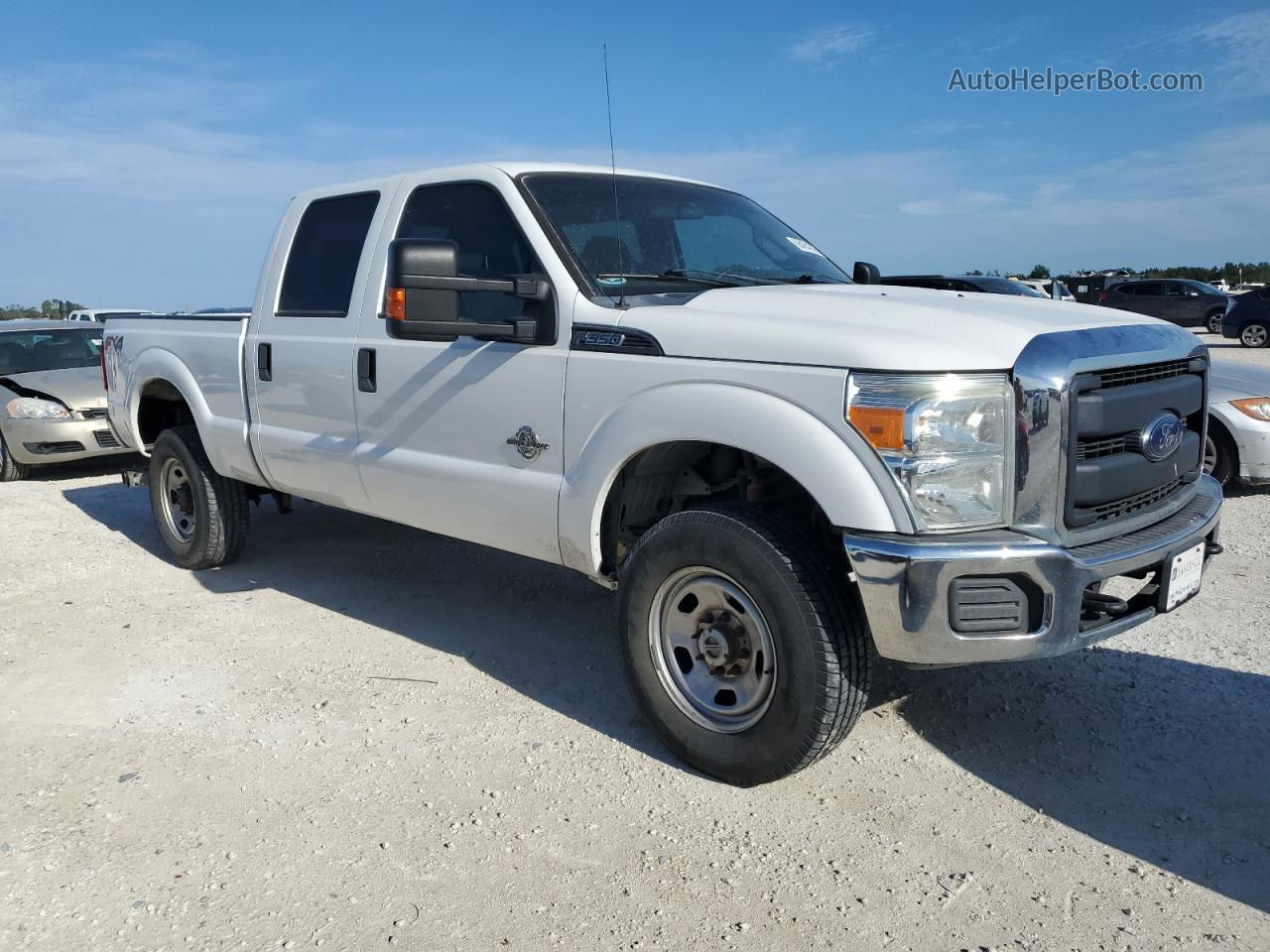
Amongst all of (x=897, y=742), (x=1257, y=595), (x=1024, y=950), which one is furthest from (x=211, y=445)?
(x=1257, y=595)

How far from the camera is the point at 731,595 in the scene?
3283 millimetres

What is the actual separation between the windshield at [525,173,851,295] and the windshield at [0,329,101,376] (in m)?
8.07

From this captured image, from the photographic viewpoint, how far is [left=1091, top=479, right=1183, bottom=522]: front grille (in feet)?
10.3

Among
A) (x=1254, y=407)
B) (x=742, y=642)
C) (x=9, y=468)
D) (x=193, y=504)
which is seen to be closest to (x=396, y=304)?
(x=742, y=642)

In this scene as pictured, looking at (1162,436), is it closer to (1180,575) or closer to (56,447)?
(1180,575)

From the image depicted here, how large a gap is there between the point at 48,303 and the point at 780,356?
91.5 ft

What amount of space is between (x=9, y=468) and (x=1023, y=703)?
29.9 ft

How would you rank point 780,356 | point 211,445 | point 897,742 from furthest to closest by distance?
1. point 211,445
2. point 897,742
3. point 780,356

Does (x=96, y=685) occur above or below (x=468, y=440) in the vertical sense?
below

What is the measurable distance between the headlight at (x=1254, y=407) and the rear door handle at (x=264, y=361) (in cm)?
611

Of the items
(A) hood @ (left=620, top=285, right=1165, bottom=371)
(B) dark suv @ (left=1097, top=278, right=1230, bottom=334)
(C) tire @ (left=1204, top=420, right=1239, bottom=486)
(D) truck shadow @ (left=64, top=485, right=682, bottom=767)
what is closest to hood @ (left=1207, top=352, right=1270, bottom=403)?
(C) tire @ (left=1204, top=420, right=1239, bottom=486)

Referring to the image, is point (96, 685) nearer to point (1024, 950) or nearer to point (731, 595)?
point (731, 595)

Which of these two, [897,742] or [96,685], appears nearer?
[897,742]

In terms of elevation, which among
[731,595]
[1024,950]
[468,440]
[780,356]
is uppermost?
[780,356]
